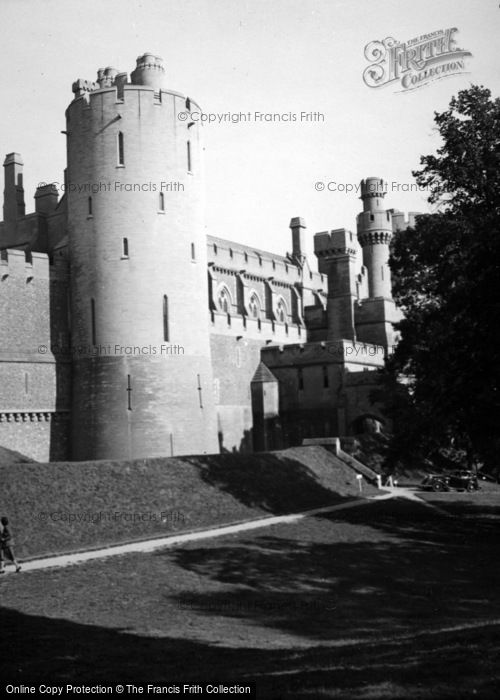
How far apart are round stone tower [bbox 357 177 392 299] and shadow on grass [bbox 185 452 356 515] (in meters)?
34.8

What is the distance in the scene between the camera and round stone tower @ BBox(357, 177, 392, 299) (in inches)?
2606

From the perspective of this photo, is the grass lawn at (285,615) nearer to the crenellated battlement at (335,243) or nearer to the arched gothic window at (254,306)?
the arched gothic window at (254,306)

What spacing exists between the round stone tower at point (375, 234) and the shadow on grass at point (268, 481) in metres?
34.8

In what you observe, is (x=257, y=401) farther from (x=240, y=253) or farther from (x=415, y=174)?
(x=415, y=174)

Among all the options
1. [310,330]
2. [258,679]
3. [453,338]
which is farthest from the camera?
[310,330]

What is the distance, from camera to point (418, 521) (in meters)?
28.4

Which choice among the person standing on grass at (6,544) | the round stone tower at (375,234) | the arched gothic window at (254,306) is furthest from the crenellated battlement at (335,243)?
the person standing on grass at (6,544)

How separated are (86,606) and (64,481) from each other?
8284 mm

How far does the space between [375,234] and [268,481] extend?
129 feet

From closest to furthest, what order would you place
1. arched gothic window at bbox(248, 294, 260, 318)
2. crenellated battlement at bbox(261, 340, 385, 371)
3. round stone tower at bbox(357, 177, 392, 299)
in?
crenellated battlement at bbox(261, 340, 385, 371)
arched gothic window at bbox(248, 294, 260, 318)
round stone tower at bbox(357, 177, 392, 299)

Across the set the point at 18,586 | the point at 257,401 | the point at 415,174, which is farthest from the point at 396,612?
the point at 257,401

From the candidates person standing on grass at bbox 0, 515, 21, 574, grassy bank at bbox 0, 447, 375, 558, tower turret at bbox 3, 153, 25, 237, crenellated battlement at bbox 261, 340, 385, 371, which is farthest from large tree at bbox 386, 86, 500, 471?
tower turret at bbox 3, 153, 25, 237

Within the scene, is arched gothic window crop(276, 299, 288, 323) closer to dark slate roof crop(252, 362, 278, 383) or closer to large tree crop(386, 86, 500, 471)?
dark slate roof crop(252, 362, 278, 383)

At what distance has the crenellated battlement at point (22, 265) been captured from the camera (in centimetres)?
3584
